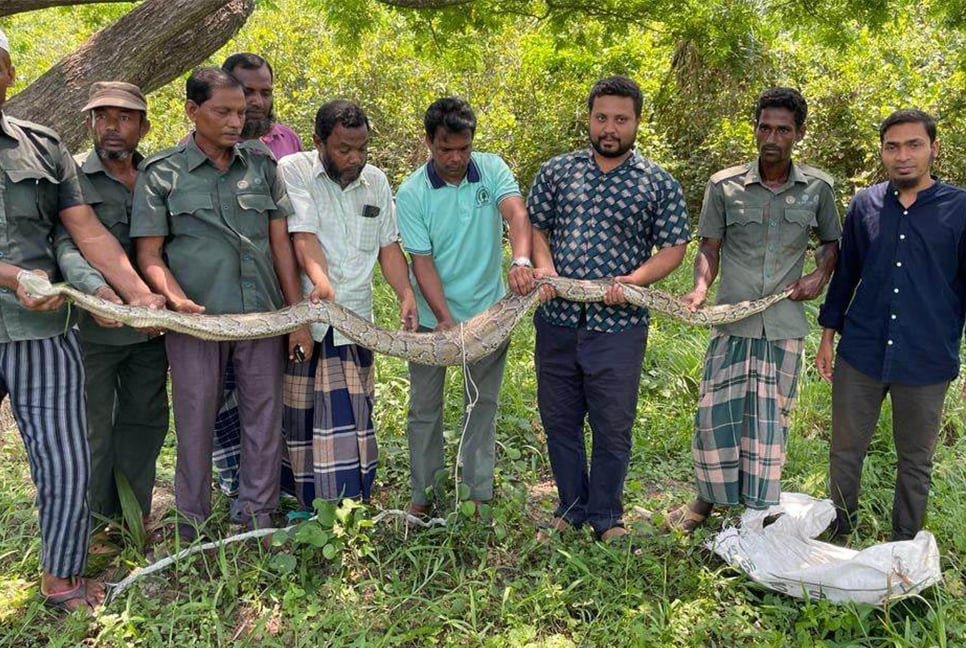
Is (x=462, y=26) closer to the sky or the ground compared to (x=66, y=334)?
closer to the sky

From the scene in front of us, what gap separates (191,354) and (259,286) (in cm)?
46

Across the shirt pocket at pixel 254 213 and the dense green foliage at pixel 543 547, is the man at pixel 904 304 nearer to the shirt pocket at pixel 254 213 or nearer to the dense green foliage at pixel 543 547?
the dense green foliage at pixel 543 547

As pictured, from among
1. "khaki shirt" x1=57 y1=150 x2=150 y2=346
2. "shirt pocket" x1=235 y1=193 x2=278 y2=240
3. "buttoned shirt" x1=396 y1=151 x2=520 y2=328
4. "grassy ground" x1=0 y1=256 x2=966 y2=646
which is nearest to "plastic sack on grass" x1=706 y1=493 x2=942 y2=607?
"grassy ground" x1=0 y1=256 x2=966 y2=646

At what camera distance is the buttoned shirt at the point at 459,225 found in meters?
3.87

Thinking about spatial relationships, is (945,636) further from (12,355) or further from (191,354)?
(12,355)

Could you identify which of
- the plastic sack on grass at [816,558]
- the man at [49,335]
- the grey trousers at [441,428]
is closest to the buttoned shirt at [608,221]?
the grey trousers at [441,428]

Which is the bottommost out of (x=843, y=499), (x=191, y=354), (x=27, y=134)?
(x=843, y=499)

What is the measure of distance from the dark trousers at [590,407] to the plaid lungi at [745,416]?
467mm

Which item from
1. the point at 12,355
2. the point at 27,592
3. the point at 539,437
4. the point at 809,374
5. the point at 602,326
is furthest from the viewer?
the point at 809,374

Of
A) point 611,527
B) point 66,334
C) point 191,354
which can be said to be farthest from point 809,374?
point 66,334

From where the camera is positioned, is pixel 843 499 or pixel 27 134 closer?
pixel 27 134

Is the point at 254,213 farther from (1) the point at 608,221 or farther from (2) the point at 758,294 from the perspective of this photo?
(2) the point at 758,294

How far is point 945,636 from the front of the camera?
323 centimetres

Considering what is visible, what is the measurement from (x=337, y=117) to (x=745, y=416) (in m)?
2.69
